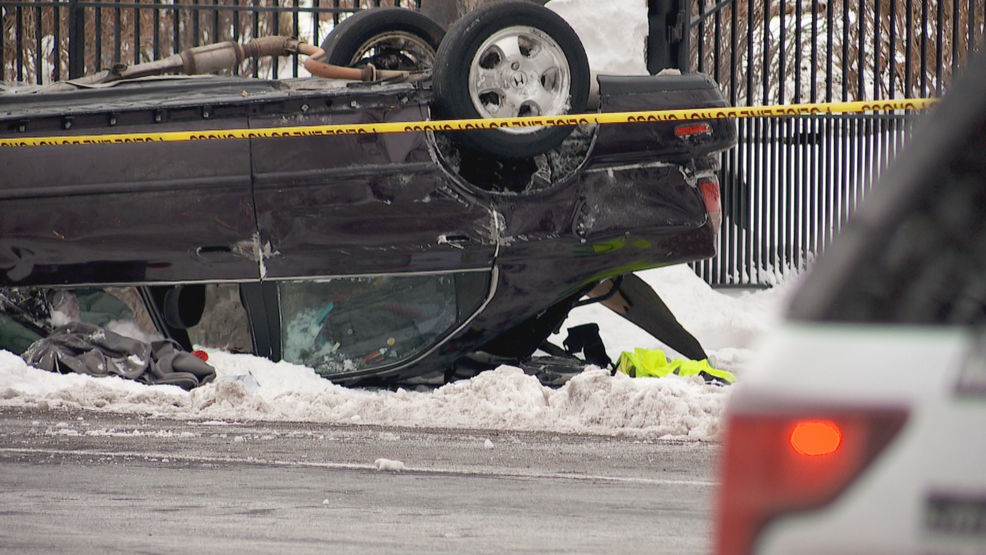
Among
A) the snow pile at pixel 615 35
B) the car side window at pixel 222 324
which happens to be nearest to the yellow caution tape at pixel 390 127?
the car side window at pixel 222 324

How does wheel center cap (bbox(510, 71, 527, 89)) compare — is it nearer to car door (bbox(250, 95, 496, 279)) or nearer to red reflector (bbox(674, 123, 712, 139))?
car door (bbox(250, 95, 496, 279))

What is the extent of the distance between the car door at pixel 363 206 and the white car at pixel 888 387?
4.42 m

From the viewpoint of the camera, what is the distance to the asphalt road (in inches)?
118

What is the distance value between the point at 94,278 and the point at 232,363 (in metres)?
0.76

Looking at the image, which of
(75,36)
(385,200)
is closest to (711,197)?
(385,200)

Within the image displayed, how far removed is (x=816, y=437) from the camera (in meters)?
1.03

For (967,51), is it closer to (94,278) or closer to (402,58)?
(402,58)

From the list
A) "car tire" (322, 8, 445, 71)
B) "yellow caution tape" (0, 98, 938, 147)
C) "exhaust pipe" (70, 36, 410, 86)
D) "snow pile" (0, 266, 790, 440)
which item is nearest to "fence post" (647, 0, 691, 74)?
"car tire" (322, 8, 445, 71)

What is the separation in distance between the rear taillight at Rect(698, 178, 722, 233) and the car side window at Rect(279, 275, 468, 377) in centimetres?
123

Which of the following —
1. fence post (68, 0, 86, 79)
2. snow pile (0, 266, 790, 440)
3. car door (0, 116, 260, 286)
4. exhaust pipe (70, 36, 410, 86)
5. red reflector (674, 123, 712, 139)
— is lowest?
snow pile (0, 266, 790, 440)

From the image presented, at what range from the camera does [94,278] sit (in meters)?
5.61

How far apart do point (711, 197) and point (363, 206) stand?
168 cm

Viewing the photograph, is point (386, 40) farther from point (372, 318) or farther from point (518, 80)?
point (372, 318)

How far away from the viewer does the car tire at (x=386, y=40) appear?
6.31m
